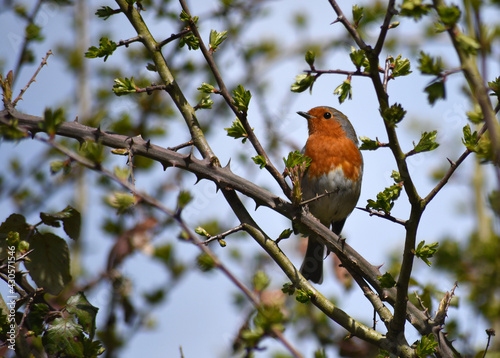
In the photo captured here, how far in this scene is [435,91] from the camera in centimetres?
188

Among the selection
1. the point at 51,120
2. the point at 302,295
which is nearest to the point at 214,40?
the point at 51,120

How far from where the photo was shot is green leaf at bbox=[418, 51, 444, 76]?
6.15 feet

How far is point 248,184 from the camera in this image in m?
2.75

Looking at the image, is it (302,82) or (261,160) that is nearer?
(302,82)

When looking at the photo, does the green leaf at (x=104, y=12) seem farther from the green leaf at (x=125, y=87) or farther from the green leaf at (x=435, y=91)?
the green leaf at (x=435, y=91)

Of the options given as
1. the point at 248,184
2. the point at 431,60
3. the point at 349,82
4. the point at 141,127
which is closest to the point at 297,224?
the point at 248,184

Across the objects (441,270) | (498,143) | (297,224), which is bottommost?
(498,143)

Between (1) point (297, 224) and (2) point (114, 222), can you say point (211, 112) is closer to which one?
(2) point (114, 222)

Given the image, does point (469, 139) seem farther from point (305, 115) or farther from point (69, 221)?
point (305, 115)

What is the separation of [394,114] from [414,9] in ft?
1.42

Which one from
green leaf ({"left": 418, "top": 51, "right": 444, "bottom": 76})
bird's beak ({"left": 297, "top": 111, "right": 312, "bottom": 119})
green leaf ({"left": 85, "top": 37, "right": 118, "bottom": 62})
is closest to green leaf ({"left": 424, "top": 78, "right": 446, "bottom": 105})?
green leaf ({"left": 418, "top": 51, "right": 444, "bottom": 76})

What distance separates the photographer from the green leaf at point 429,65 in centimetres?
188

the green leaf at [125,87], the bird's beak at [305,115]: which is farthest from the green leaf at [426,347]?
the bird's beak at [305,115]

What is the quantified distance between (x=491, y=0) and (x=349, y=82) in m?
0.66
